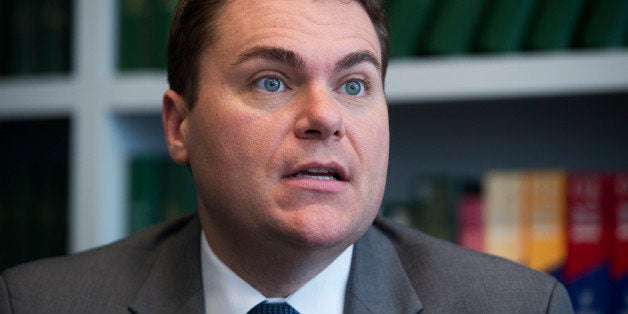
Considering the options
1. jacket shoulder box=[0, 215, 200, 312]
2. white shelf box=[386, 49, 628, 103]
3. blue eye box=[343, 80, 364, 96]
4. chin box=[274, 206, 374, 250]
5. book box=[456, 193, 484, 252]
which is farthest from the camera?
book box=[456, 193, 484, 252]

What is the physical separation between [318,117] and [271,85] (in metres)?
0.11

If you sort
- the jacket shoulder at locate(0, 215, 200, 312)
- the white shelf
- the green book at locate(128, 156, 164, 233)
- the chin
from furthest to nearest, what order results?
the green book at locate(128, 156, 164, 233), the white shelf, the jacket shoulder at locate(0, 215, 200, 312), the chin

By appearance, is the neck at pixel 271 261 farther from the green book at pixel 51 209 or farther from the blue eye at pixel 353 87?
the green book at pixel 51 209

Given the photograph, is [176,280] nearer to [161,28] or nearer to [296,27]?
[296,27]

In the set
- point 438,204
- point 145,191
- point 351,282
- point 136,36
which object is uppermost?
point 136,36

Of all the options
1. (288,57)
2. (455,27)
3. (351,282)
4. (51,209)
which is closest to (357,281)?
(351,282)

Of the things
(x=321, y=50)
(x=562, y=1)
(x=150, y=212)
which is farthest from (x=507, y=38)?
(x=150, y=212)

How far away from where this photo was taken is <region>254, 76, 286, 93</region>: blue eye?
106cm

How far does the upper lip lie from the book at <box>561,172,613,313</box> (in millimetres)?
765

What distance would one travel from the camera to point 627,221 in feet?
5.23

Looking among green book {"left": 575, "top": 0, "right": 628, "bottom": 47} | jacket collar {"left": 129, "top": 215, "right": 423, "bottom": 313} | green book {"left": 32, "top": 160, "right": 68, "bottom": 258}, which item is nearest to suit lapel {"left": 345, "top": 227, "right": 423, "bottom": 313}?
jacket collar {"left": 129, "top": 215, "right": 423, "bottom": 313}

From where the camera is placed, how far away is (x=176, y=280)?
1.22 meters

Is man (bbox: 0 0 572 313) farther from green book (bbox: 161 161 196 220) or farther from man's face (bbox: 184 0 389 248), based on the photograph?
green book (bbox: 161 161 196 220)

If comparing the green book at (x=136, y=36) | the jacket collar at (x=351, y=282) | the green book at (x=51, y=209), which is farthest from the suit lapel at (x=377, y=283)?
the green book at (x=51, y=209)
